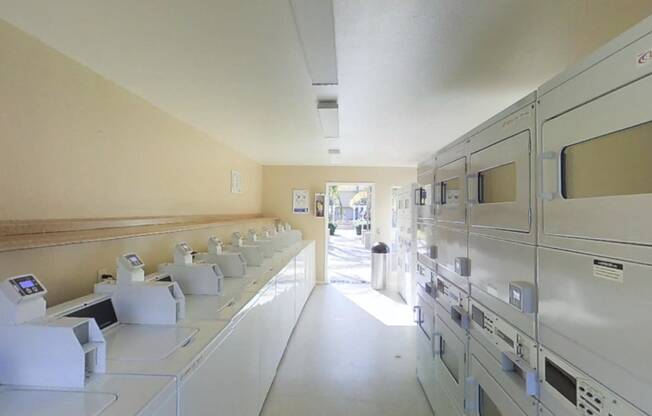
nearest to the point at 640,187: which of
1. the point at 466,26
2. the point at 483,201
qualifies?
the point at 483,201

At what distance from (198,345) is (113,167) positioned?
158 centimetres

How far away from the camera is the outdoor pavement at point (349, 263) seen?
7719 mm

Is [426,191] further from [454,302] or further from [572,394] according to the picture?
[572,394]

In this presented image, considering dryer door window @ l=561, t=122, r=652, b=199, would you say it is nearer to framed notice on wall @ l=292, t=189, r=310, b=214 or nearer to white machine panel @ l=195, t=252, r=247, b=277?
white machine panel @ l=195, t=252, r=247, b=277

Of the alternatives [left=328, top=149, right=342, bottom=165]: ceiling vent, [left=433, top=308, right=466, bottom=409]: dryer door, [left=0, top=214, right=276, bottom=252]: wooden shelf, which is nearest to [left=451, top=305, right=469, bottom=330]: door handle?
[left=433, top=308, right=466, bottom=409]: dryer door

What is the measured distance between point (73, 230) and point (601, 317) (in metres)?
2.46

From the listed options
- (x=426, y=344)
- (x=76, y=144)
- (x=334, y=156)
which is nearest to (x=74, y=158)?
(x=76, y=144)

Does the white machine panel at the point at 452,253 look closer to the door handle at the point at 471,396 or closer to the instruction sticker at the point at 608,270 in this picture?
the door handle at the point at 471,396

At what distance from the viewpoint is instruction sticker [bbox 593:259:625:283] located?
2.88 feet

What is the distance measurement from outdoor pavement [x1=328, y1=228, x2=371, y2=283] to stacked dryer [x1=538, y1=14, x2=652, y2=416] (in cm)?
640

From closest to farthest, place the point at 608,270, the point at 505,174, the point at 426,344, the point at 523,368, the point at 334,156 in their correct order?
the point at 608,270 < the point at 523,368 < the point at 505,174 < the point at 426,344 < the point at 334,156

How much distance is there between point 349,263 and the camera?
384 inches

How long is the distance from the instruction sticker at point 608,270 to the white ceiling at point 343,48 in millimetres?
1179

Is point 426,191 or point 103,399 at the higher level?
point 426,191
